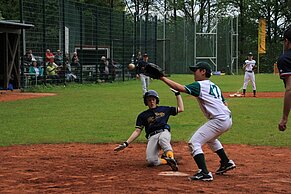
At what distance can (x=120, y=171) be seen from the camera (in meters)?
7.79

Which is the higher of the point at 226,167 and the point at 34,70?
the point at 34,70

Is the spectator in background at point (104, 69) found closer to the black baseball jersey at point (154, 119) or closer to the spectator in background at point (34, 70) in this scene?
the spectator in background at point (34, 70)

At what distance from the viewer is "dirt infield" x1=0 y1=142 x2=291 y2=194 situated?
6570 mm

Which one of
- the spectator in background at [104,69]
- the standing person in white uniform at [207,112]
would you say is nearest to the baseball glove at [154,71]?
the standing person in white uniform at [207,112]

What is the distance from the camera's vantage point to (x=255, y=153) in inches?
378

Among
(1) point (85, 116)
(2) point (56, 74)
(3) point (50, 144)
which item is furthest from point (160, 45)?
(3) point (50, 144)

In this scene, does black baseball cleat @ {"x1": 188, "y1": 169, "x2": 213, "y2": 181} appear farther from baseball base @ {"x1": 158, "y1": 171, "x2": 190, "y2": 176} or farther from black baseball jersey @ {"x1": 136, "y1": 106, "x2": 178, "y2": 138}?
black baseball jersey @ {"x1": 136, "y1": 106, "x2": 178, "y2": 138}

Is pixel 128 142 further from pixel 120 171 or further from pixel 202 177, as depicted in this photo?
pixel 202 177

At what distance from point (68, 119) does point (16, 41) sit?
513 inches

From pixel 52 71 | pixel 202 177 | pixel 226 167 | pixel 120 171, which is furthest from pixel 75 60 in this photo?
pixel 202 177

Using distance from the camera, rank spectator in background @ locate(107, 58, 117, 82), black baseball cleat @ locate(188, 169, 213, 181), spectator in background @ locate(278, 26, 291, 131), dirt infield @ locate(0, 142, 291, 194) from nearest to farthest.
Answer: spectator in background @ locate(278, 26, 291, 131)
dirt infield @ locate(0, 142, 291, 194)
black baseball cleat @ locate(188, 169, 213, 181)
spectator in background @ locate(107, 58, 117, 82)

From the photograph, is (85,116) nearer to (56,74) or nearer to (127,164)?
(127,164)

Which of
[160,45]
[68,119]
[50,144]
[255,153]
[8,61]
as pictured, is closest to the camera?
[255,153]

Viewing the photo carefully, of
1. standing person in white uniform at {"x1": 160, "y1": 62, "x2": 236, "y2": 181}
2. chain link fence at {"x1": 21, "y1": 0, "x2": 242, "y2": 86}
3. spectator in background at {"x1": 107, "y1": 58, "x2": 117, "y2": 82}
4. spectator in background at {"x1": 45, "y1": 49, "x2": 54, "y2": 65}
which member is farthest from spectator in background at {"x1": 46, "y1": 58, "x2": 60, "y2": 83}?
standing person in white uniform at {"x1": 160, "y1": 62, "x2": 236, "y2": 181}
